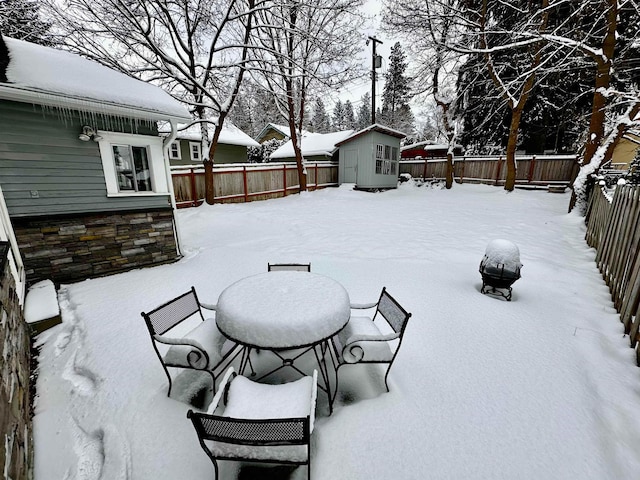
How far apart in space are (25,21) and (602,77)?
17.1 metres

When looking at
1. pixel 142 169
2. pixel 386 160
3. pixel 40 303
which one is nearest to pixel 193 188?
pixel 142 169

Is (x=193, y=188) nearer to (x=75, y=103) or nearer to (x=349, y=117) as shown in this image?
(x=75, y=103)

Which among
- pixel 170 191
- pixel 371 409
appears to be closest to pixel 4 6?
pixel 170 191

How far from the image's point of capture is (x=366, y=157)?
588 inches

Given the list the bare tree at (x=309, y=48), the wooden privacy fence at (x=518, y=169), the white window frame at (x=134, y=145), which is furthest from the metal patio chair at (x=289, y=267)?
the wooden privacy fence at (x=518, y=169)

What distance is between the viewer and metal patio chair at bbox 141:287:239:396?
229 cm

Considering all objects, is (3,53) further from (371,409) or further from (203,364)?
(371,409)

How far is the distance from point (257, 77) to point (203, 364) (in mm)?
11252

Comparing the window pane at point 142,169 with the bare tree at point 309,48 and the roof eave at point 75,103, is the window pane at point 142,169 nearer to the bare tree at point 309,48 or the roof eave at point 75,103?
the roof eave at point 75,103

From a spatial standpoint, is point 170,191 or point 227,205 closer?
point 170,191

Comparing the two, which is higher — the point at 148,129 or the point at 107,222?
the point at 148,129

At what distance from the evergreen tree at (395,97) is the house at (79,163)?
34093 millimetres

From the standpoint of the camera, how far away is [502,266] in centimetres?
374

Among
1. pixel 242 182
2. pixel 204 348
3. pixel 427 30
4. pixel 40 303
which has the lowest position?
pixel 40 303
